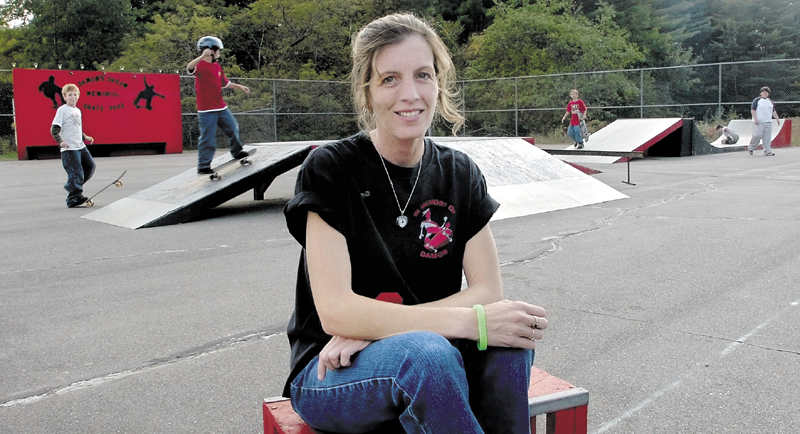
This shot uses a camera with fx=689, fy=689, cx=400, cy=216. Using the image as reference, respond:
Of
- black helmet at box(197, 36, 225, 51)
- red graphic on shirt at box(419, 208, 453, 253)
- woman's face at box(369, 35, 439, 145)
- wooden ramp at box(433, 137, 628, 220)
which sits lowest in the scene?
wooden ramp at box(433, 137, 628, 220)

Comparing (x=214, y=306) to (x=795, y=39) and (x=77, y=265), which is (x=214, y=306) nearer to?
(x=77, y=265)

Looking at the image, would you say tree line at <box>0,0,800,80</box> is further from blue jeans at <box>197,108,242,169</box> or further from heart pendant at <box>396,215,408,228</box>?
heart pendant at <box>396,215,408,228</box>

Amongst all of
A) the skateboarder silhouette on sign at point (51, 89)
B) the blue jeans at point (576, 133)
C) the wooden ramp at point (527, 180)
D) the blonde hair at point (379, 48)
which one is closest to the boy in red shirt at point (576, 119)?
the blue jeans at point (576, 133)

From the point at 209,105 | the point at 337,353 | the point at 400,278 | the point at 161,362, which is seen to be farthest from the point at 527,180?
the point at 337,353

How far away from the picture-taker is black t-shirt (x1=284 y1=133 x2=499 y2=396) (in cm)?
207

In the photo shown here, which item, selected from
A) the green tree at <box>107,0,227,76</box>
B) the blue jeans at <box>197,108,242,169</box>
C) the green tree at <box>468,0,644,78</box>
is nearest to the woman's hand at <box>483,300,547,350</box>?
the blue jeans at <box>197,108,242,169</box>

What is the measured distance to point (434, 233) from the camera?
7.18ft

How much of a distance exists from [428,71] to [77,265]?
4929mm

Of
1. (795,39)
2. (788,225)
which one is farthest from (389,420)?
(795,39)

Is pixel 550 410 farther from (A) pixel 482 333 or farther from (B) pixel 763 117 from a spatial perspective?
(B) pixel 763 117

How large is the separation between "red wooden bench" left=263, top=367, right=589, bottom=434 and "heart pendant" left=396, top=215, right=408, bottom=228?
0.64 metres

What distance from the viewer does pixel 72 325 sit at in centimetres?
429

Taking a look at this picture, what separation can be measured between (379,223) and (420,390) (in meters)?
0.60

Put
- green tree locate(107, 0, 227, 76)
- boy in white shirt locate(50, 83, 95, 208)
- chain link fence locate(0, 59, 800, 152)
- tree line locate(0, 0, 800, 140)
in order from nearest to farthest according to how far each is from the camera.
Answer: boy in white shirt locate(50, 83, 95, 208) < chain link fence locate(0, 59, 800, 152) < tree line locate(0, 0, 800, 140) < green tree locate(107, 0, 227, 76)
